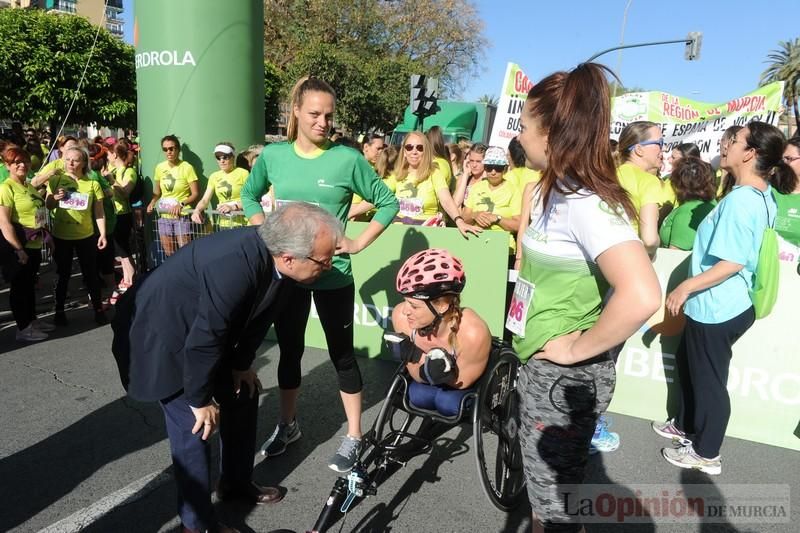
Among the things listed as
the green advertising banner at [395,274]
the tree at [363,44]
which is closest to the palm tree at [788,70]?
the tree at [363,44]

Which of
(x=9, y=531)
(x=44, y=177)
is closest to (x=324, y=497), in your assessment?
(x=9, y=531)

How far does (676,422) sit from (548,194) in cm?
270

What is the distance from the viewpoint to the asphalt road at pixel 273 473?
260cm

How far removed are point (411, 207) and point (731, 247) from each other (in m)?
2.82

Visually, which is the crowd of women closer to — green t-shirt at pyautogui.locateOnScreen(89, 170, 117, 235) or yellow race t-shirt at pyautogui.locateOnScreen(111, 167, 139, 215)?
green t-shirt at pyautogui.locateOnScreen(89, 170, 117, 235)

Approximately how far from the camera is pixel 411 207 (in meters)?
4.97

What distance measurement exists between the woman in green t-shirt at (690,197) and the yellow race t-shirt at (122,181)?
6.02 meters

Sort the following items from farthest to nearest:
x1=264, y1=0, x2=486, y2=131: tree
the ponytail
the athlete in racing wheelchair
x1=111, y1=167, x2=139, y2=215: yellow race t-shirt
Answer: x1=264, y1=0, x2=486, y2=131: tree < x1=111, y1=167, x2=139, y2=215: yellow race t-shirt < the ponytail < the athlete in racing wheelchair

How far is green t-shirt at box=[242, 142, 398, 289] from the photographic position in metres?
2.82

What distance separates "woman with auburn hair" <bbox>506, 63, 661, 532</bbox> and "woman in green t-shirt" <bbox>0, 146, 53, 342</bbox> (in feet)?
15.8

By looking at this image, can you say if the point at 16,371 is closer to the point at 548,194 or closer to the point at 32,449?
the point at 32,449

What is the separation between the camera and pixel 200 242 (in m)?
1.97

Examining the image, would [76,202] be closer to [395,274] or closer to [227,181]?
[227,181]

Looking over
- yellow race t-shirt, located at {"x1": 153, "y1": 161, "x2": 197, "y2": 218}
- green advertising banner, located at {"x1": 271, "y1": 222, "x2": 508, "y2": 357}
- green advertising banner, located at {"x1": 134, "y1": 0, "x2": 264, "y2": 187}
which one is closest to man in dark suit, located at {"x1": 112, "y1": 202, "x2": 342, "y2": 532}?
green advertising banner, located at {"x1": 271, "y1": 222, "x2": 508, "y2": 357}
